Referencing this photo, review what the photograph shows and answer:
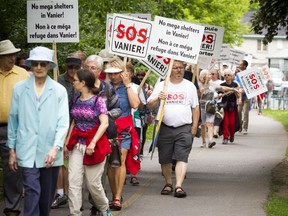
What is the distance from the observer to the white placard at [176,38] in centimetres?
1434

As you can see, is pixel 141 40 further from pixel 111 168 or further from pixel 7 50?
pixel 7 50

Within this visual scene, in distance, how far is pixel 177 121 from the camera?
13.8 m

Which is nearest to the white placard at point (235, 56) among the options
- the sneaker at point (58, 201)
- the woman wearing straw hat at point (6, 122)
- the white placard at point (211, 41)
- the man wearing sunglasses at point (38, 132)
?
the white placard at point (211, 41)

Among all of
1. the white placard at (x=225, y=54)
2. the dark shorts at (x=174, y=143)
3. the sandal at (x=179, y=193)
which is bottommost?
the sandal at (x=179, y=193)

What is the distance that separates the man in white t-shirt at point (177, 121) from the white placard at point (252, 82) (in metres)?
11.1

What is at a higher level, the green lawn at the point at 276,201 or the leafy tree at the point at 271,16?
the leafy tree at the point at 271,16

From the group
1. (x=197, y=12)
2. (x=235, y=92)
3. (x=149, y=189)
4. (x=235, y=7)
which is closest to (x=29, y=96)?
→ (x=149, y=189)

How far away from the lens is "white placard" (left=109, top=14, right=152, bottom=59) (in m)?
14.4

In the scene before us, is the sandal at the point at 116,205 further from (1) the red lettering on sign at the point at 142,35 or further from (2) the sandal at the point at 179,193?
(1) the red lettering on sign at the point at 142,35

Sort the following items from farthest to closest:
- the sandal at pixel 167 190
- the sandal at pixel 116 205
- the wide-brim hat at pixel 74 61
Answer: the sandal at pixel 167 190
the wide-brim hat at pixel 74 61
the sandal at pixel 116 205

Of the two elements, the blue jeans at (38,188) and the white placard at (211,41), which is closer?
the blue jeans at (38,188)

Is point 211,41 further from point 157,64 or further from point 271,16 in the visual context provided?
point 157,64

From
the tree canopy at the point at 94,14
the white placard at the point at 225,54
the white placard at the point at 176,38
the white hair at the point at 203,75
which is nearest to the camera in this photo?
the white placard at the point at 176,38

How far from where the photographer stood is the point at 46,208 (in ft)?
31.3
